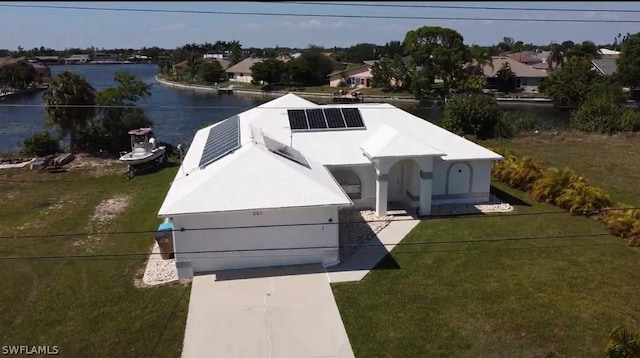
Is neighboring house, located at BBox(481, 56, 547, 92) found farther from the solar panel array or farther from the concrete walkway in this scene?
the concrete walkway

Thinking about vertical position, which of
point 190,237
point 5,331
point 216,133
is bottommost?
point 5,331

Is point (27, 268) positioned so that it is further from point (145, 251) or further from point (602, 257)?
point (602, 257)

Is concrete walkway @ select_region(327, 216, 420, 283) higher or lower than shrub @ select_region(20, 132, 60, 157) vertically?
lower

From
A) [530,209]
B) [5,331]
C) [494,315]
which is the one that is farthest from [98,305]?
[530,209]

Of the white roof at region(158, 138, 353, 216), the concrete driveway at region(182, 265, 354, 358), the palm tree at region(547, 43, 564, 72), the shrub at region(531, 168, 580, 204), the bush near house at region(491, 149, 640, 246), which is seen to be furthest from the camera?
the palm tree at region(547, 43, 564, 72)

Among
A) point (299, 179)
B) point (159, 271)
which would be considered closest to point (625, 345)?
point (299, 179)

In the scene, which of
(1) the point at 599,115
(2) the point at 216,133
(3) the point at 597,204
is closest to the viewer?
(3) the point at 597,204

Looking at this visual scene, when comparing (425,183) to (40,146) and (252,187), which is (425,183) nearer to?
(252,187)

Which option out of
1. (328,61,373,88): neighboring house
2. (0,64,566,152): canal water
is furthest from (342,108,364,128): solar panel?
(328,61,373,88): neighboring house
